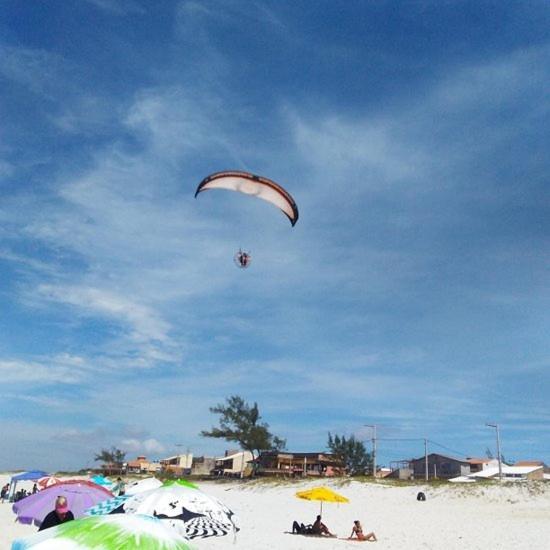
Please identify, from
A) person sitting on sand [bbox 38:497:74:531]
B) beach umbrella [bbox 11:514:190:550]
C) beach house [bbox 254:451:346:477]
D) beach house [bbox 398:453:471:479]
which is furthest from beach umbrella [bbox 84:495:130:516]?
beach house [bbox 398:453:471:479]

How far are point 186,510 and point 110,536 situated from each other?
3673 millimetres

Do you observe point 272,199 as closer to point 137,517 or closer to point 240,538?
point 240,538

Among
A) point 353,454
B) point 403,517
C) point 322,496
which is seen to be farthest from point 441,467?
point 322,496

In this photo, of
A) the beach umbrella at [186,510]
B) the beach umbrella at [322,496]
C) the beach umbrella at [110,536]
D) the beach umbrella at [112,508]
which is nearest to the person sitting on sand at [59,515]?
the beach umbrella at [112,508]

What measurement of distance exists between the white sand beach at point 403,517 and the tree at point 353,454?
2384 centimetres

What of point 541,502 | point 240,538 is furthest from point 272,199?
point 541,502

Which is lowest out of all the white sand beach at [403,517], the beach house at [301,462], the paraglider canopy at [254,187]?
the white sand beach at [403,517]

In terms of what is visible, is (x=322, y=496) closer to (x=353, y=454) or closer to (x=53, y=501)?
(x=53, y=501)

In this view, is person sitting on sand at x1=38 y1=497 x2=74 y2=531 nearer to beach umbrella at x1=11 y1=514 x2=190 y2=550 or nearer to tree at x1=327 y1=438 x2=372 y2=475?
beach umbrella at x1=11 y1=514 x2=190 y2=550

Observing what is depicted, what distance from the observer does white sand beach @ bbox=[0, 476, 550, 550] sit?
63.3 ft

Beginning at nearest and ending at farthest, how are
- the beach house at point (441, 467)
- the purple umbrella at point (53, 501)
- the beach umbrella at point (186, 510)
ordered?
the beach umbrella at point (186, 510), the purple umbrella at point (53, 501), the beach house at point (441, 467)

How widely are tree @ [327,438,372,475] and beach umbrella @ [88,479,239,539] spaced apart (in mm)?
61188

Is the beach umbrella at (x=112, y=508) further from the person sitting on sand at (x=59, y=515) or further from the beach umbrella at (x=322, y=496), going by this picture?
the beach umbrella at (x=322, y=496)

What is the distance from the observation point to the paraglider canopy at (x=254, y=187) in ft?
64.7
